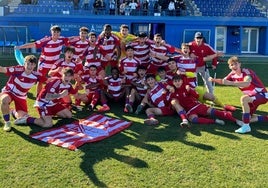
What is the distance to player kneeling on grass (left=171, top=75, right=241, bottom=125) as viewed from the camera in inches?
281

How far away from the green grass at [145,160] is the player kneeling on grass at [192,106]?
364mm

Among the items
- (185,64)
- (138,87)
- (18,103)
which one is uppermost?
(185,64)

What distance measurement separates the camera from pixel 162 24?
25.2 m

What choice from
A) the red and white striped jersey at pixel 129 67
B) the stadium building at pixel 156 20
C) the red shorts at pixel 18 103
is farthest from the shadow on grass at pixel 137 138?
the stadium building at pixel 156 20

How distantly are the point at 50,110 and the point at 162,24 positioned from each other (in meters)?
19.3

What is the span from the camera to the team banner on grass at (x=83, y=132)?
589 cm

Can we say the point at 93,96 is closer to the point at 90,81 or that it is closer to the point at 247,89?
the point at 90,81

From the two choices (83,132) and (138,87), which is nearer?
(83,132)

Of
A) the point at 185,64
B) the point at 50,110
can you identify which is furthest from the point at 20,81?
the point at 185,64

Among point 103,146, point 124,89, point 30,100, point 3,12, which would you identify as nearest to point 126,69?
point 124,89

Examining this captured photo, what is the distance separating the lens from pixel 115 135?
635cm

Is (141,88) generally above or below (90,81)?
below

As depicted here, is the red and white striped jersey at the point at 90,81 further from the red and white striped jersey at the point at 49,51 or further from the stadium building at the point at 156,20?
the stadium building at the point at 156,20

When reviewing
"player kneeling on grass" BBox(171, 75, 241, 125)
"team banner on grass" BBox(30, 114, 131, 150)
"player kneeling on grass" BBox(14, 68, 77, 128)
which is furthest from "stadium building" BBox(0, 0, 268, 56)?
"player kneeling on grass" BBox(171, 75, 241, 125)
